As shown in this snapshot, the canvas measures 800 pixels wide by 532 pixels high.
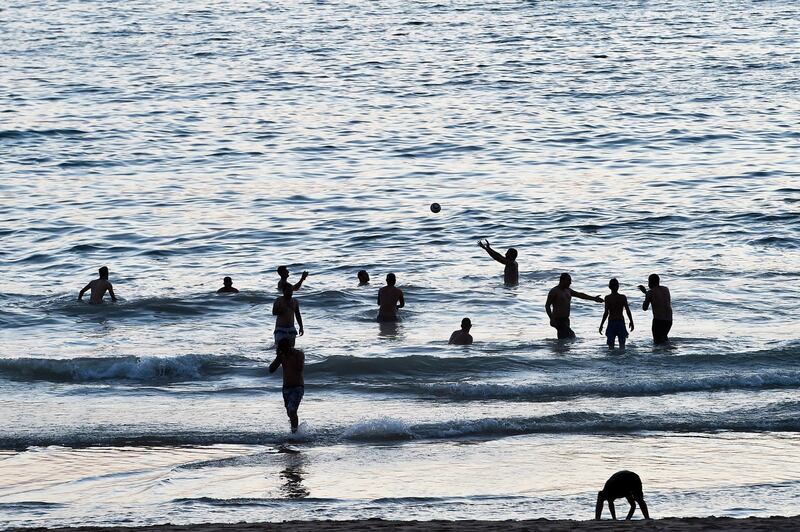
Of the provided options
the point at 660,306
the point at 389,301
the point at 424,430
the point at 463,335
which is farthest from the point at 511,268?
the point at 424,430

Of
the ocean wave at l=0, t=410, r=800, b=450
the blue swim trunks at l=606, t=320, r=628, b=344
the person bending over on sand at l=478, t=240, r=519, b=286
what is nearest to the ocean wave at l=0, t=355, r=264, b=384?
the ocean wave at l=0, t=410, r=800, b=450

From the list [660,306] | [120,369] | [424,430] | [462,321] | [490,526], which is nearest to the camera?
[490,526]

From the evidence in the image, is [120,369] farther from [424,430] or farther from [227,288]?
[424,430]

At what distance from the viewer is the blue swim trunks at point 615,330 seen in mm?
20422

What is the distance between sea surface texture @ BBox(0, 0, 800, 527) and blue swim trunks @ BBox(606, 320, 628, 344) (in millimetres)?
283

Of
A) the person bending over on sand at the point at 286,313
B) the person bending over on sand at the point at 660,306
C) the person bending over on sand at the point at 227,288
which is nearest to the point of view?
the person bending over on sand at the point at 286,313

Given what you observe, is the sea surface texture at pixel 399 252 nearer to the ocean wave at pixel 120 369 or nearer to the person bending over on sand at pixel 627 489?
the ocean wave at pixel 120 369

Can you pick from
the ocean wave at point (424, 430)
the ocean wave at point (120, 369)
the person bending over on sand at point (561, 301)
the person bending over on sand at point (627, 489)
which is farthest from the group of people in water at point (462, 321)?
the person bending over on sand at point (627, 489)

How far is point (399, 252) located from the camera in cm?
2912

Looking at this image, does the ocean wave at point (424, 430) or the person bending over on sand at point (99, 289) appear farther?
the person bending over on sand at point (99, 289)

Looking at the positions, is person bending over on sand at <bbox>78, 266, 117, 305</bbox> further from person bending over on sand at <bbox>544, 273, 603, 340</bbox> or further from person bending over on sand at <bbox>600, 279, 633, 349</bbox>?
person bending over on sand at <bbox>600, 279, 633, 349</bbox>

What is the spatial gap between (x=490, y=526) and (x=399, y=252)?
58.5 ft

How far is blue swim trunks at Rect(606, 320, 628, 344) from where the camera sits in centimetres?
2042

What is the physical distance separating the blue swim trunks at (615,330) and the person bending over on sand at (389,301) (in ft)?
12.5
